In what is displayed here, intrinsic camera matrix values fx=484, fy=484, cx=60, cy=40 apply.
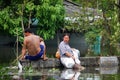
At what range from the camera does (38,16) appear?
101ft

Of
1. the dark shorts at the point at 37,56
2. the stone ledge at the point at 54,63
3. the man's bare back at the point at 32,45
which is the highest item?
the man's bare back at the point at 32,45

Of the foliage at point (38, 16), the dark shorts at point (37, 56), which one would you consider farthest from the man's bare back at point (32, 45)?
the foliage at point (38, 16)

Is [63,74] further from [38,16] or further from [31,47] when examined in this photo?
[38,16]

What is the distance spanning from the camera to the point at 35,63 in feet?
54.3

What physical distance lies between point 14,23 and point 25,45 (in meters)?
13.7

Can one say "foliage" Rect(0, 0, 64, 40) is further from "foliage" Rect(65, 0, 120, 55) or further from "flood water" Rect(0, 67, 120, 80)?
"flood water" Rect(0, 67, 120, 80)

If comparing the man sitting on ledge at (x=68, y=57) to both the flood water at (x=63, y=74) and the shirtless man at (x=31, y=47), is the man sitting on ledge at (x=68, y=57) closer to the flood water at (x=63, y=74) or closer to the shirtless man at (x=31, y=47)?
the flood water at (x=63, y=74)

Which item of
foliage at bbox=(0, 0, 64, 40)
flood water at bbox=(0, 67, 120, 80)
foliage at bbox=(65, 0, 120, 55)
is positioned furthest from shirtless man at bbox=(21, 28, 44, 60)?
foliage at bbox=(0, 0, 64, 40)

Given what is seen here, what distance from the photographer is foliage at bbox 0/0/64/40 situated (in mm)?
30188

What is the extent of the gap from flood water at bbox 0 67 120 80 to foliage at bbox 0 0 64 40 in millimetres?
14059

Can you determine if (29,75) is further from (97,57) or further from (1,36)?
(1,36)

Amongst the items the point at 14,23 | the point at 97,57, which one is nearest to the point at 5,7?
the point at 14,23

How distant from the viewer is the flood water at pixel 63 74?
13338mm

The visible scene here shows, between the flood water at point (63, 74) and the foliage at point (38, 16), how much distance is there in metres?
14.1
